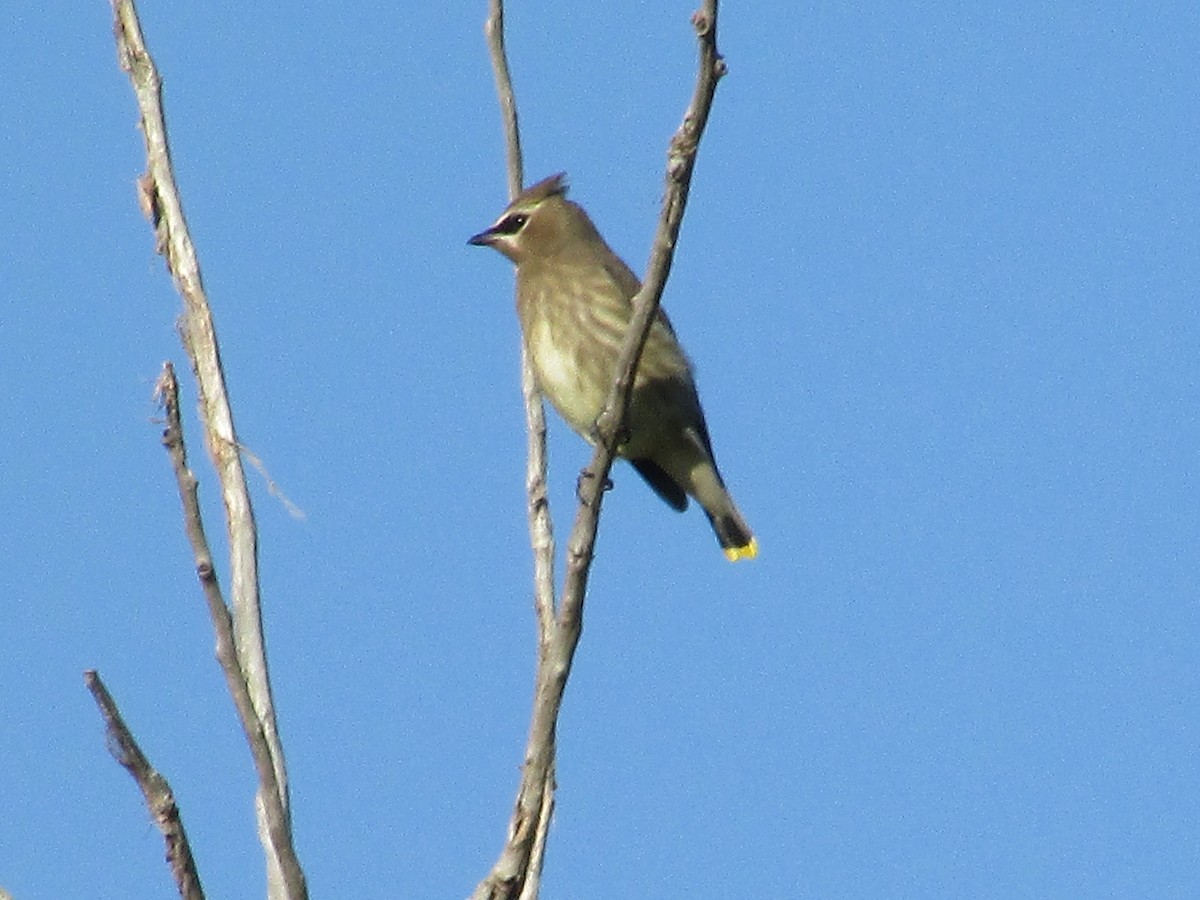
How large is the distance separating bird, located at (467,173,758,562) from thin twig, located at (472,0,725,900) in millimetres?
2105

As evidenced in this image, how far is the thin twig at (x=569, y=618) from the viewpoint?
115 inches

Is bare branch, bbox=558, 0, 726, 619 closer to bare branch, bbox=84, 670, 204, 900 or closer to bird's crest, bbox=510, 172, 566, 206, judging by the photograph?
bare branch, bbox=84, 670, 204, 900

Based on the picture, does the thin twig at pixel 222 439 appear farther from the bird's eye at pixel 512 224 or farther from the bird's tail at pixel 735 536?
the bird's tail at pixel 735 536

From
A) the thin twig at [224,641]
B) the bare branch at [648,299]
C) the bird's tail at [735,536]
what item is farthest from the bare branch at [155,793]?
the bird's tail at [735,536]

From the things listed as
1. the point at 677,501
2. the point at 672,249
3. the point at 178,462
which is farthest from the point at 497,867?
the point at 677,501

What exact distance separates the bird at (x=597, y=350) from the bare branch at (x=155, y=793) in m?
3.04

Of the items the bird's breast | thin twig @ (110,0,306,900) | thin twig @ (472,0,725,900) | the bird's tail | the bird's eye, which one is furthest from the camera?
the bird's tail

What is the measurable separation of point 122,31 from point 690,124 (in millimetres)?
1262

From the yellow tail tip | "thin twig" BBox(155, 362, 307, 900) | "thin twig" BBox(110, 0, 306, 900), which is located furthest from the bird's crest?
"thin twig" BBox(155, 362, 307, 900)

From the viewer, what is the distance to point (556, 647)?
3.11 metres

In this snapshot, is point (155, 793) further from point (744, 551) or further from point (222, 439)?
point (744, 551)

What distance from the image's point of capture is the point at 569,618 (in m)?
3.17

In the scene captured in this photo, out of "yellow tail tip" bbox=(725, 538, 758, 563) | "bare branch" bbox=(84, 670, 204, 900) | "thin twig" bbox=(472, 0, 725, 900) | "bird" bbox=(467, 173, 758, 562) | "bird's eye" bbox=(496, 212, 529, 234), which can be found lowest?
"bare branch" bbox=(84, 670, 204, 900)

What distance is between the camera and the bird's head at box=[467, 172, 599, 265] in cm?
591
